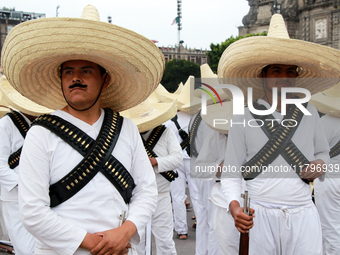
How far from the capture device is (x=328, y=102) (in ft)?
16.6

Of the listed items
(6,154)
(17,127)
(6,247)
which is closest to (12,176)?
(6,154)

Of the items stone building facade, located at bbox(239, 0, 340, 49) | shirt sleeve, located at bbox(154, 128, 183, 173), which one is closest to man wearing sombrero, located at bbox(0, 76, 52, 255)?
shirt sleeve, located at bbox(154, 128, 183, 173)

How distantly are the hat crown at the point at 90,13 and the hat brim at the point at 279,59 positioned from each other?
137 centimetres

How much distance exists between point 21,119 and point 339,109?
4400 mm

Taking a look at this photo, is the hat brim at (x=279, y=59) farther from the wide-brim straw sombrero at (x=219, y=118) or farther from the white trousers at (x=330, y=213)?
the white trousers at (x=330, y=213)

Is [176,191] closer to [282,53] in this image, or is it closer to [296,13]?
[282,53]

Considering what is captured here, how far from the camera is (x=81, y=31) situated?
6.78ft

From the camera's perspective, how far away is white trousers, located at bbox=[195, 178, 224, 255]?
16.0 ft

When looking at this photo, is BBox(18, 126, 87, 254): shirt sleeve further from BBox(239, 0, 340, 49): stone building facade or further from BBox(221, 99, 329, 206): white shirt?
BBox(239, 0, 340, 49): stone building facade

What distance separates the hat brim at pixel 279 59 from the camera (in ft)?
9.84

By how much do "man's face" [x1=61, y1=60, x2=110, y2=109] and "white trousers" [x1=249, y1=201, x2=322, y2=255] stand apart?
67.5 inches

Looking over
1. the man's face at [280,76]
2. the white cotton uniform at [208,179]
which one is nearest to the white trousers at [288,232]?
the white cotton uniform at [208,179]

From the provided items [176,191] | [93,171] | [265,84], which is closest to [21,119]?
[93,171]

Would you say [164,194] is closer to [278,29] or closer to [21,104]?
[21,104]
